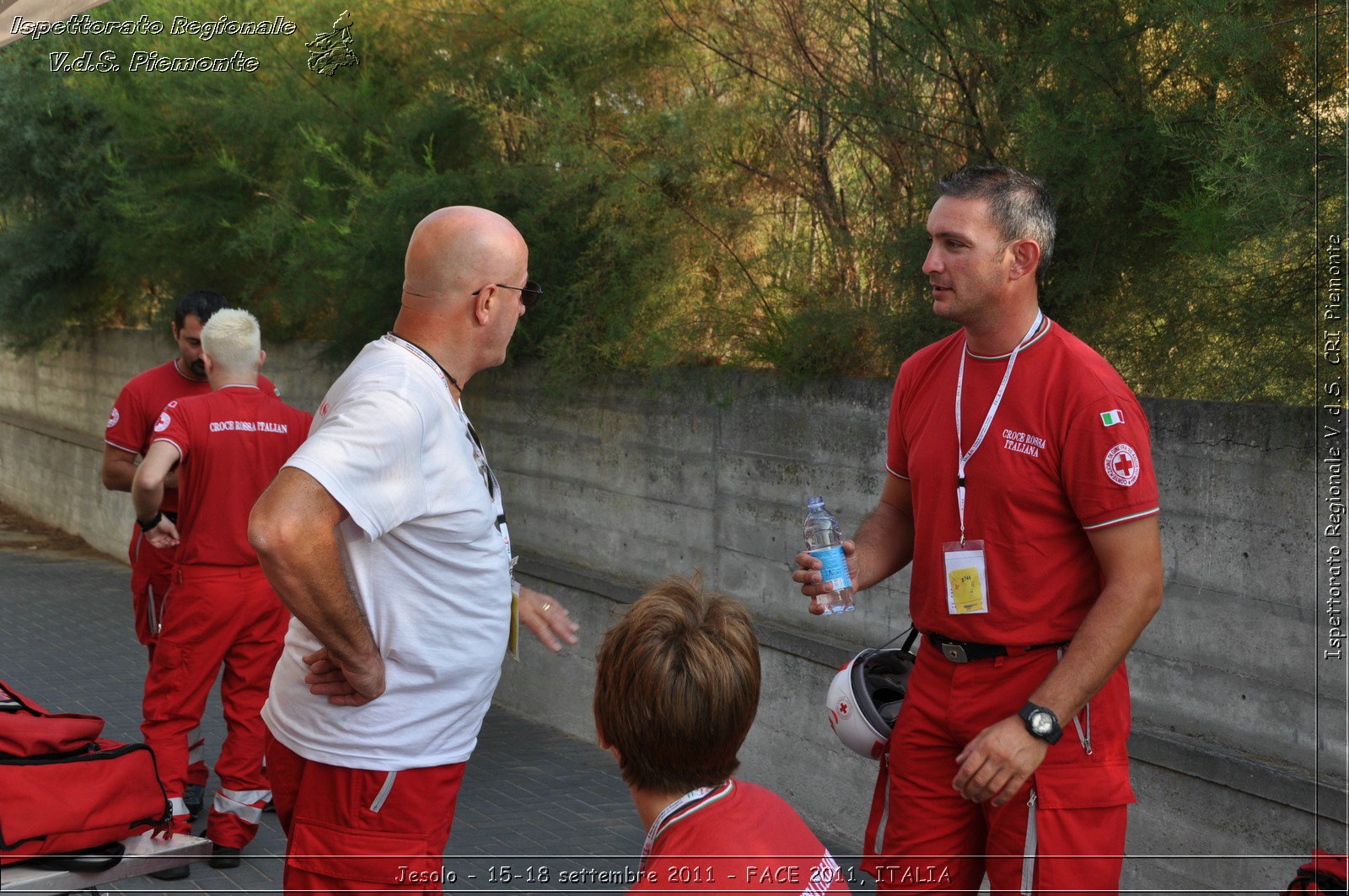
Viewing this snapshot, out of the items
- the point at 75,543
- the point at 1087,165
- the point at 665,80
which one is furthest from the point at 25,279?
the point at 1087,165

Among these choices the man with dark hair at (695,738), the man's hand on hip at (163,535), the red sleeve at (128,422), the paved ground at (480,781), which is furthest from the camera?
the red sleeve at (128,422)

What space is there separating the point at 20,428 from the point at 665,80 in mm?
11625

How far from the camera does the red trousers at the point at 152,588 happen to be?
→ 5.82 metres

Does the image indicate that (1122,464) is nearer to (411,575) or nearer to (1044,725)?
(1044,725)

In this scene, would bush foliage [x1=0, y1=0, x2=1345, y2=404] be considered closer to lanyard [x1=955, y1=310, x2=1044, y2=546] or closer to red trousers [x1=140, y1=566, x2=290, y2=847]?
lanyard [x1=955, y1=310, x2=1044, y2=546]

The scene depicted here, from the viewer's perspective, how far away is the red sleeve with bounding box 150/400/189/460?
5.25 metres

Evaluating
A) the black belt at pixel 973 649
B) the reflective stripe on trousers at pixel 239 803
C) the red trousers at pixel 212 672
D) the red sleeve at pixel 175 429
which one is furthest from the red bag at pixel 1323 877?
the red sleeve at pixel 175 429

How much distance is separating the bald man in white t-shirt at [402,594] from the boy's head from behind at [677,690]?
548mm

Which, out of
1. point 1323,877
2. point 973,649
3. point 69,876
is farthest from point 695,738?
point 69,876

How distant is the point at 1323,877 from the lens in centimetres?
256

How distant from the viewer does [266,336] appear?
33.5 ft

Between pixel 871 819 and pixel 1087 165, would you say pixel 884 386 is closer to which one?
pixel 1087 165

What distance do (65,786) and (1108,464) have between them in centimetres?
257

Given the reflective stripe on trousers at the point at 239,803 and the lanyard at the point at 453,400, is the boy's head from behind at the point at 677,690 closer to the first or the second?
the lanyard at the point at 453,400
